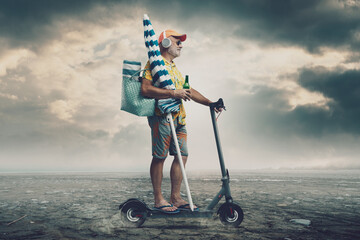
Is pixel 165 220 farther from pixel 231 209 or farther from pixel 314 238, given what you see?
pixel 314 238

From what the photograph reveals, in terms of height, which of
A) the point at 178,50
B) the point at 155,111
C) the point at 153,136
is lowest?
the point at 153,136

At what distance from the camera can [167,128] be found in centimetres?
327

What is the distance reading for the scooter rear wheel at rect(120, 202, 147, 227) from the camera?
118 inches

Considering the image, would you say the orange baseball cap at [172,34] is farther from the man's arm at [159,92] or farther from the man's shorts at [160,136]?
the man's shorts at [160,136]

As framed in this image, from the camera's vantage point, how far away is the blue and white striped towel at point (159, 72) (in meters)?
3.17

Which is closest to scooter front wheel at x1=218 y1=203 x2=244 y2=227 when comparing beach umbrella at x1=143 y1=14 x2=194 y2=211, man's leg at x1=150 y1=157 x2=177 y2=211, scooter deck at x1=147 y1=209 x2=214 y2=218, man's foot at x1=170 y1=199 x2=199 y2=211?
scooter deck at x1=147 y1=209 x2=214 y2=218

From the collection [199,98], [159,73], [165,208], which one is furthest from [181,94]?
[165,208]

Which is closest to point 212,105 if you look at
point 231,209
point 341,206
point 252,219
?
point 231,209

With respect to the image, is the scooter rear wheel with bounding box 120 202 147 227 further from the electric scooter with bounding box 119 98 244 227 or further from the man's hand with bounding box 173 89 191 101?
the man's hand with bounding box 173 89 191 101

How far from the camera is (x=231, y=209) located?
2977 mm

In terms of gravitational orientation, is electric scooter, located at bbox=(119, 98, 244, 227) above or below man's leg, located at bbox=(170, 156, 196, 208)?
below

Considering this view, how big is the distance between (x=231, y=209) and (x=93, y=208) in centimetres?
216

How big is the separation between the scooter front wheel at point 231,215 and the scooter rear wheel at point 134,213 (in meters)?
0.89

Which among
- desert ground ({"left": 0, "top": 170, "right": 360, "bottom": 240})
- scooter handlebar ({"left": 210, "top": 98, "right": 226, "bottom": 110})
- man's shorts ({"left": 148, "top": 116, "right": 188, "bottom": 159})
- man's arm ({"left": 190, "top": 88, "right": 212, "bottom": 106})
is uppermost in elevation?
man's arm ({"left": 190, "top": 88, "right": 212, "bottom": 106})
